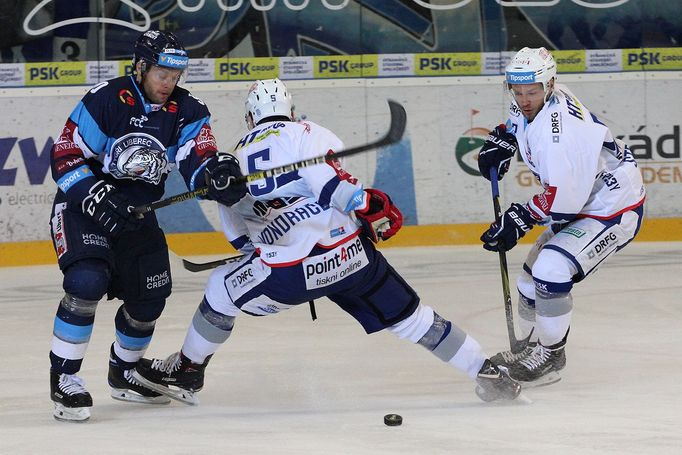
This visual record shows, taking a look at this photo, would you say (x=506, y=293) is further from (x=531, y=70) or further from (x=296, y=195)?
(x=296, y=195)

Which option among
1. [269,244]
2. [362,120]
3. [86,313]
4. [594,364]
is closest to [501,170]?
[594,364]

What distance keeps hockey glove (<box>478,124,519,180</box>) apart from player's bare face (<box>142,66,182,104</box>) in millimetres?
1273

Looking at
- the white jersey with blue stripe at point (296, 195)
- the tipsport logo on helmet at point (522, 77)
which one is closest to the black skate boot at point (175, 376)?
the white jersey with blue stripe at point (296, 195)

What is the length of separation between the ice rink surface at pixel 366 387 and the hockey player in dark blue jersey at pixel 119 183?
0.28 meters

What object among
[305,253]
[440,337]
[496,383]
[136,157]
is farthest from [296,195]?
[496,383]

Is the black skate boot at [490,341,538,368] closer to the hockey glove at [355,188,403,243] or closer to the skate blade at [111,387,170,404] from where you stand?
the hockey glove at [355,188,403,243]

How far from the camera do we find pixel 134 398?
4.25 metres

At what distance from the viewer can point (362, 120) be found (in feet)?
26.2

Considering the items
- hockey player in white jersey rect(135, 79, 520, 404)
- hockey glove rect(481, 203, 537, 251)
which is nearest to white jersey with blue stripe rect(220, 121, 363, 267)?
hockey player in white jersey rect(135, 79, 520, 404)

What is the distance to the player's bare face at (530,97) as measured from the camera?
438 cm

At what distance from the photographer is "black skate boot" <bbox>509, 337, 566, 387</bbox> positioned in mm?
4406

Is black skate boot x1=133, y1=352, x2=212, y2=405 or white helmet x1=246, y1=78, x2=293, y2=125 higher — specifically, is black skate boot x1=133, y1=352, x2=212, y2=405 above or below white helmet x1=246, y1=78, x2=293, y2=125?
below

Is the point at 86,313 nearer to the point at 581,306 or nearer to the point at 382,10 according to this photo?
the point at 581,306

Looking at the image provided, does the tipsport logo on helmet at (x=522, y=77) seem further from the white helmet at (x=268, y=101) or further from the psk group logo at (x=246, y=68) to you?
the psk group logo at (x=246, y=68)
